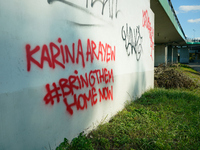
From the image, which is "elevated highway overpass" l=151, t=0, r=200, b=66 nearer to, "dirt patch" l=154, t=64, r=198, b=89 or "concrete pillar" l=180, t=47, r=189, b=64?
"concrete pillar" l=180, t=47, r=189, b=64

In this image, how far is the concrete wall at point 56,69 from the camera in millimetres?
1560

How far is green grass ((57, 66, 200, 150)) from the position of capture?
2.48 meters

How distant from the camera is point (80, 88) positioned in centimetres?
250

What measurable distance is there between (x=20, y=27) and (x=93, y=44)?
1.34m

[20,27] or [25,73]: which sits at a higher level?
[20,27]

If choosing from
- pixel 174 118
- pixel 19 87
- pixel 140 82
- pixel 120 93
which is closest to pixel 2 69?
pixel 19 87

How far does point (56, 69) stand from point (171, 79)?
616 centimetres

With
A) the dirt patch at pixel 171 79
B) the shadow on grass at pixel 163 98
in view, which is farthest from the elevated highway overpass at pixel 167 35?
the shadow on grass at pixel 163 98

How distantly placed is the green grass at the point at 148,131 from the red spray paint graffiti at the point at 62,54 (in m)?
1.00

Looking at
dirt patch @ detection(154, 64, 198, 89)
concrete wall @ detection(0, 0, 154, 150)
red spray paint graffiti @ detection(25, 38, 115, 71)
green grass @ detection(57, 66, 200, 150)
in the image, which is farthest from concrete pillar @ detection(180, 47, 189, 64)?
red spray paint graffiti @ detection(25, 38, 115, 71)

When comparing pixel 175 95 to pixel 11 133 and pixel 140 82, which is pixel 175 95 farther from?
pixel 11 133

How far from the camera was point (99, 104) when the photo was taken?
3.03 metres

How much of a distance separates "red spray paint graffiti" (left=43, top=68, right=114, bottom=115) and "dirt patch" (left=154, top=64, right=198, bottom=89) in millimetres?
4574

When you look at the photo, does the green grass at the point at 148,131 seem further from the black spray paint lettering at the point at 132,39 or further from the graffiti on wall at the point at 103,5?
the graffiti on wall at the point at 103,5
